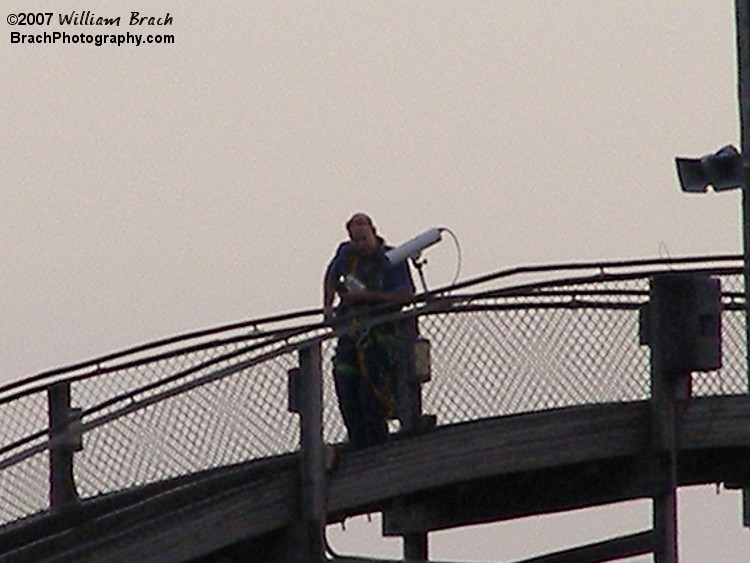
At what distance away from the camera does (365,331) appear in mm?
17703

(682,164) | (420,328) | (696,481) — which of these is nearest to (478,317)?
(420,328)

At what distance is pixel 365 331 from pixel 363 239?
565 mm

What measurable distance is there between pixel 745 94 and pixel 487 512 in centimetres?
495

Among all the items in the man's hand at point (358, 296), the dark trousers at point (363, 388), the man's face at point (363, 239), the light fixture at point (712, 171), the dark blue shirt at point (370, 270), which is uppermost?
the light fixture at point (712, 171)

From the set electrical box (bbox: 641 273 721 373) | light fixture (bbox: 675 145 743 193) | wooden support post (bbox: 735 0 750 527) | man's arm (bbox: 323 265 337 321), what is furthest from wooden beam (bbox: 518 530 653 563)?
light fixture (bbox: 675 145 743 193)

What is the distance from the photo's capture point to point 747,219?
17.2 m

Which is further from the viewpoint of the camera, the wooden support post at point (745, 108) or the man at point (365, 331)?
the man at point (365, 331)

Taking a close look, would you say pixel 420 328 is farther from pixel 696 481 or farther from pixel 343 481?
pixel 696 481

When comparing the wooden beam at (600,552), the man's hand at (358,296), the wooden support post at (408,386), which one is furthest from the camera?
the wooden beam at (600,552)

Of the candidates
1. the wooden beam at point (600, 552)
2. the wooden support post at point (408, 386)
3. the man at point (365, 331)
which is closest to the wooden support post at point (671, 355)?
the wooden beam at point (600, 552)

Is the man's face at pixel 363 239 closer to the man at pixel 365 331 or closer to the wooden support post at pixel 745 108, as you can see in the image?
the man at pixel 365 331

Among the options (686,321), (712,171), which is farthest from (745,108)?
(686,321)

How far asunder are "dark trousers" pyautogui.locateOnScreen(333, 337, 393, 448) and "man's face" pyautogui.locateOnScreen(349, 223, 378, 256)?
57 cm

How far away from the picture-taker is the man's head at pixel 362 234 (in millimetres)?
17625
